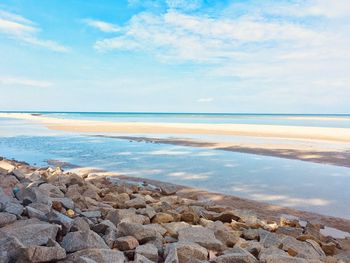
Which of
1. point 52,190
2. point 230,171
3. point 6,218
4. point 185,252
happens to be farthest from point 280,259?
point 230,171

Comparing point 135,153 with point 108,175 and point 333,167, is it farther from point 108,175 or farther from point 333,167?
point 333,167

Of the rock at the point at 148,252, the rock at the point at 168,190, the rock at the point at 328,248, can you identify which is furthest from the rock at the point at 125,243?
the rock at the point at 168,190

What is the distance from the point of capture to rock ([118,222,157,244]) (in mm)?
4656

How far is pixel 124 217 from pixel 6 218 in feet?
5.50

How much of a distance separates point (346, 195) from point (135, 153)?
31.0 feet

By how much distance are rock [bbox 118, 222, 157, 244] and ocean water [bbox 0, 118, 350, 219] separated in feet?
14.9

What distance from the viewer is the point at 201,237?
15.7 feet

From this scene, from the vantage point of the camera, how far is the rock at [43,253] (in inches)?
134

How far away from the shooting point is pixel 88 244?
156 inches

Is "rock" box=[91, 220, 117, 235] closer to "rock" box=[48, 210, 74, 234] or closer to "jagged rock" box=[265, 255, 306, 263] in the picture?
"rock" box=[48, 210, 74, 234]

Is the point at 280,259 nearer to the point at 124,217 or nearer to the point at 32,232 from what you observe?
the point at 124,217

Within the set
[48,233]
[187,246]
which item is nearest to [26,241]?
[48,233]

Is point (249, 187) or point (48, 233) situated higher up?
point (48, 233)

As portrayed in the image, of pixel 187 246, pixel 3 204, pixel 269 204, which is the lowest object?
pixel 269 204
